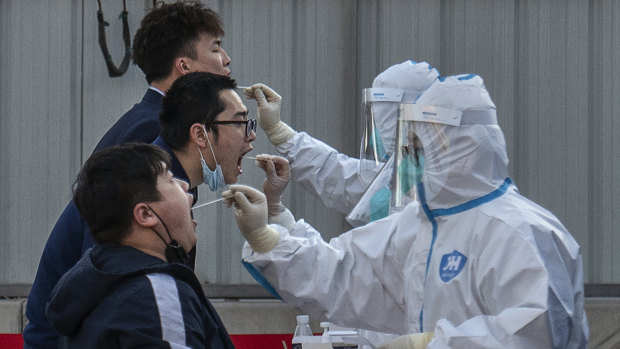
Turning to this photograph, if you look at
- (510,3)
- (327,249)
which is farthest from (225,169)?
(510,3)

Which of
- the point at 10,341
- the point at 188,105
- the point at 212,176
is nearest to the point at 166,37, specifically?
the point at 188,105

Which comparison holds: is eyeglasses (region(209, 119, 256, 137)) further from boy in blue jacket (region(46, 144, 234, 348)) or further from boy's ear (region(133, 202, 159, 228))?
boy's ear (region(133, 202, 159, 228))

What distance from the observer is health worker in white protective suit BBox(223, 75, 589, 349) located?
7.54 feet

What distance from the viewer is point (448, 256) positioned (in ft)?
8.38

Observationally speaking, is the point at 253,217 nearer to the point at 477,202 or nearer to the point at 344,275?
the point at 344,275

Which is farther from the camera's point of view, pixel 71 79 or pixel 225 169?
pixel 71 79

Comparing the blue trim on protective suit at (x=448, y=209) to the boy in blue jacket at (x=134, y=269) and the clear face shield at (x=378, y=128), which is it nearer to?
the boy in blue jacket at (x=134, y=269)

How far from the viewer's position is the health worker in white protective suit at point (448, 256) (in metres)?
2.30

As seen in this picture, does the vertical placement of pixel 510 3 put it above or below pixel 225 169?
above

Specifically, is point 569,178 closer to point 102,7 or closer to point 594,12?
point 594,12

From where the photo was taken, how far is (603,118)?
230 inches

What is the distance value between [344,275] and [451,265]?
42 cm

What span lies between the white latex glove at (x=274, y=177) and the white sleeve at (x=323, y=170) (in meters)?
0.86

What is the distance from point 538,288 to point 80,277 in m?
1.14
